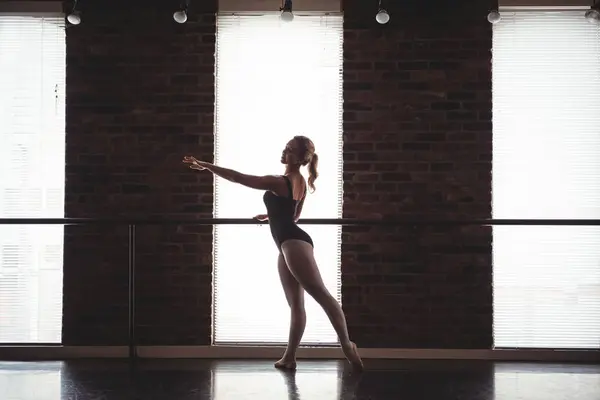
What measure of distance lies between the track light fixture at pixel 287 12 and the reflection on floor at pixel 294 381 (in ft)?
7.39

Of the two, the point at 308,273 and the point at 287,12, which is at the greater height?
the point at 287,12

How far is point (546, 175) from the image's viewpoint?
468cm

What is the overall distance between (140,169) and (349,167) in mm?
1495

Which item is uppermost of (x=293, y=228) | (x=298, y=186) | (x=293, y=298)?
(x=298, y=186)

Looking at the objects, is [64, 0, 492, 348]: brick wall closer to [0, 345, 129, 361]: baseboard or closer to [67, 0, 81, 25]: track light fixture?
[0, 345, 129, 361]: baseboard

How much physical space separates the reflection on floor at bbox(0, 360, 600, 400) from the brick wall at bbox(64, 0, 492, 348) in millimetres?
408

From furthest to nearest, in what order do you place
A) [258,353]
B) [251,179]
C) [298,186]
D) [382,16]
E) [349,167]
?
[349,167]
[258,353]
[382,16]
[298,186]
[251,179]

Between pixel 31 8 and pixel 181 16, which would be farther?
pixel 31 8

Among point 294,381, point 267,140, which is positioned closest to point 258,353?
point 294,381

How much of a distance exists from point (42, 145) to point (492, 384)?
3452mm

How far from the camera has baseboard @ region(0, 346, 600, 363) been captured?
452 centimetres

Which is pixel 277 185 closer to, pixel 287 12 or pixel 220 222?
pixel 220 222

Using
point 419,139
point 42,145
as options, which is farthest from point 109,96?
point 419,139

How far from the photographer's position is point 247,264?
4688 mm
